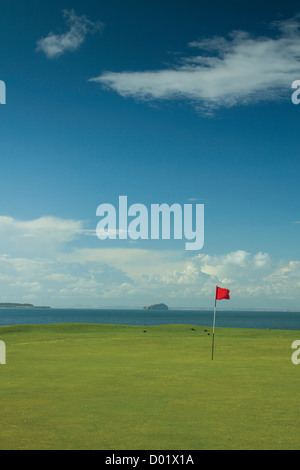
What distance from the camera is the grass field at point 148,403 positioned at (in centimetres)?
1080

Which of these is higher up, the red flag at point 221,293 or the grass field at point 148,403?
the red flag at point 221,293

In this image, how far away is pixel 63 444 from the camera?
1041 cm

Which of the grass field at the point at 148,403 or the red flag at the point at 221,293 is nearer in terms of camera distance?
the grass field at the point at 148,403

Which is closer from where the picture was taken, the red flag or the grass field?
the grass field

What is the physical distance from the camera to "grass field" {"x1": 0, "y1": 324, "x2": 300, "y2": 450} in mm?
10797

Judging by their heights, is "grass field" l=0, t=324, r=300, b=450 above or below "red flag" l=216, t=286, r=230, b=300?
below

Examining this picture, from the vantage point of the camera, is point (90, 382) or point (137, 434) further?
point (90, 382)

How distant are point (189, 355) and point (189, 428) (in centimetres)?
1951
